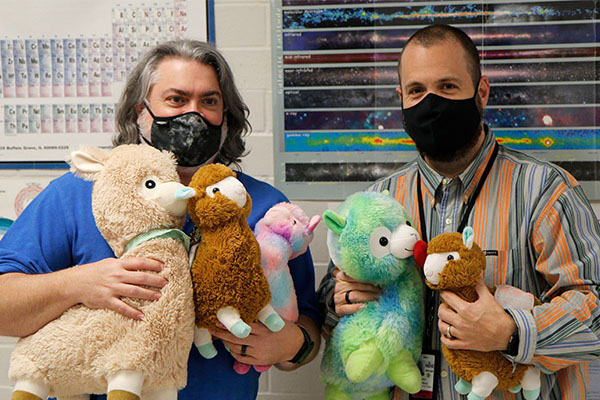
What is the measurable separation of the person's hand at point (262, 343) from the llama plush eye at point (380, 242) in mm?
311

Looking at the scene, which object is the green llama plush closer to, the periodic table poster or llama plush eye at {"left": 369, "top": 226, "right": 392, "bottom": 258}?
llama plush eye at {"left": 369, "top": 226, "right": 392, "bottom": 258}

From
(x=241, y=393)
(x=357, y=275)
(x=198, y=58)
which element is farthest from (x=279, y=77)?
(x=241, y=393)

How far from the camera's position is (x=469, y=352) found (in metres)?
1.39

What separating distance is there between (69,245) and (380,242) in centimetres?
80

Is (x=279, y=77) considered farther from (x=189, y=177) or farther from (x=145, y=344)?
(x=145, y=344)

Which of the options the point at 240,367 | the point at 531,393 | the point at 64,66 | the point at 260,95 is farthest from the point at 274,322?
the point at 64,66

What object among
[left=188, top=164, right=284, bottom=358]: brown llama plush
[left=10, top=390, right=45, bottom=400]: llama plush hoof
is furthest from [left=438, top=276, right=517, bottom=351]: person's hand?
[left=10, top=390, right=45, bottom=400]: llama plush hoof

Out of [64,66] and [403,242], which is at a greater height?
[64,66]

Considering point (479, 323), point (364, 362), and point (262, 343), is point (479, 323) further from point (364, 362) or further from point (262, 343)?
point (262, 343)

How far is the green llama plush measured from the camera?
54.9 inches

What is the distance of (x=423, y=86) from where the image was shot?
160 centimetres

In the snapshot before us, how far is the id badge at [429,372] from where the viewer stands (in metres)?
1.53

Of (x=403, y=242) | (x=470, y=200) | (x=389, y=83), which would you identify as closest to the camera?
(x=403, y=242)

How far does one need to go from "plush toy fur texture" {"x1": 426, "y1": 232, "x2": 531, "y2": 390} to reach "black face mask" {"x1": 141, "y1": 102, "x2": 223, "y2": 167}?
665 mm
